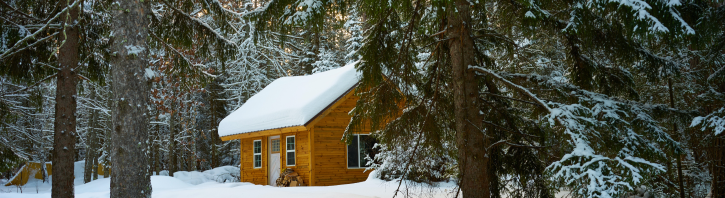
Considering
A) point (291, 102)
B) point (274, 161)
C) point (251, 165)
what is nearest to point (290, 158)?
point (274, 161)

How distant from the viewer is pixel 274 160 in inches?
683

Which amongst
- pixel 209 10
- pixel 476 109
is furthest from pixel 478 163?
pixel 209 10

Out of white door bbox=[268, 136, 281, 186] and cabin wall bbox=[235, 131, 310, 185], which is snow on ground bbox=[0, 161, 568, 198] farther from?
white door bbox=[268, 136, 281, 186]

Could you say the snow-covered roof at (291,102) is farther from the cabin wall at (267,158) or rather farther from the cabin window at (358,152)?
the cabin window at (358,152)

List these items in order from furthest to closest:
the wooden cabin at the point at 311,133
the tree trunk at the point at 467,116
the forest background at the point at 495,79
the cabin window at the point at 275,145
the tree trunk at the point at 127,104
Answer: the cabin window at the point at 275,145
the wooden cabin at the point at 311,133
the tree trunk at the point at 467,116
the tree trunk at the point at 127,104
the forest background at the point at 495,79

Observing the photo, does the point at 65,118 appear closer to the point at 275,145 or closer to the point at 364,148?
the point at 275,145

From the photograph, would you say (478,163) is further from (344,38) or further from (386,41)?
(344,38)

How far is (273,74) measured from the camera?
2956 cm

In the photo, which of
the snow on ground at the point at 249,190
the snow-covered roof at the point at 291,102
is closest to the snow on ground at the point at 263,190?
the snow on ground at the point at 249,190

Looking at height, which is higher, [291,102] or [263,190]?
[291,102]

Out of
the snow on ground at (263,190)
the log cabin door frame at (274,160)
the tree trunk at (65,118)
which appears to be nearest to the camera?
the tree trunk at (65,118)

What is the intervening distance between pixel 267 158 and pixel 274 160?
1.31 ft

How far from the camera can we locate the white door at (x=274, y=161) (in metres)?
17.1

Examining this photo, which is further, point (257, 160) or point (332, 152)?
point (257, 160)
